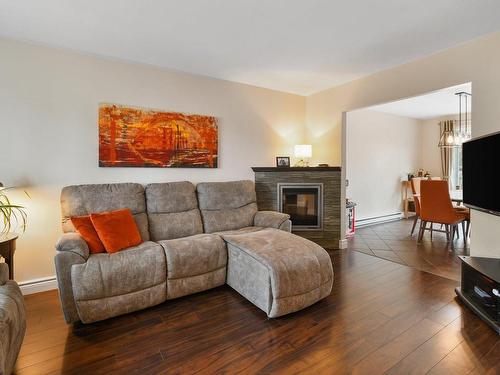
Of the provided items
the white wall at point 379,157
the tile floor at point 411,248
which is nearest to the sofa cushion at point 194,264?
the tile floor at point 411,248

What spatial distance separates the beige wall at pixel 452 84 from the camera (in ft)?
8.33

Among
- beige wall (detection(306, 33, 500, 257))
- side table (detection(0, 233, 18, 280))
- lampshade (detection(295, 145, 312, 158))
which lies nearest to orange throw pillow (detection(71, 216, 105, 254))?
side table (detection(0, 233, 18, 280))

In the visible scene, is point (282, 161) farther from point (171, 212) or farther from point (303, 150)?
point (171, 212)

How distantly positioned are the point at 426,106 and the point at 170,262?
5687mm

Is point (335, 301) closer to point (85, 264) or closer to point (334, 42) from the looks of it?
point (85, 264)

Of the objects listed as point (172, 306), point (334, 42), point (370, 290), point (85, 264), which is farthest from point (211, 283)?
point (334, 42)

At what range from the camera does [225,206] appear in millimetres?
3479

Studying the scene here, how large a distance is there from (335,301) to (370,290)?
463 mm

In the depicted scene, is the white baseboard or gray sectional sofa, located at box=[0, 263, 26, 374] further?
the white baseboard

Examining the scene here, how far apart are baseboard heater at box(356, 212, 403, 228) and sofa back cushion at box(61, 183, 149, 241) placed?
169 inches

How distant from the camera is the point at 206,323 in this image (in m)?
2.14

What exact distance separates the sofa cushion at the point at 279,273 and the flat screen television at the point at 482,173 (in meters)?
1.44

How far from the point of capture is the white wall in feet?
18.3

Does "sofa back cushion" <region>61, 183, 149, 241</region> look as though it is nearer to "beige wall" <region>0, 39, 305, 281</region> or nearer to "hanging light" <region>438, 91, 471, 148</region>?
"beige wall" <region>0, 39, 305, 281</region>
